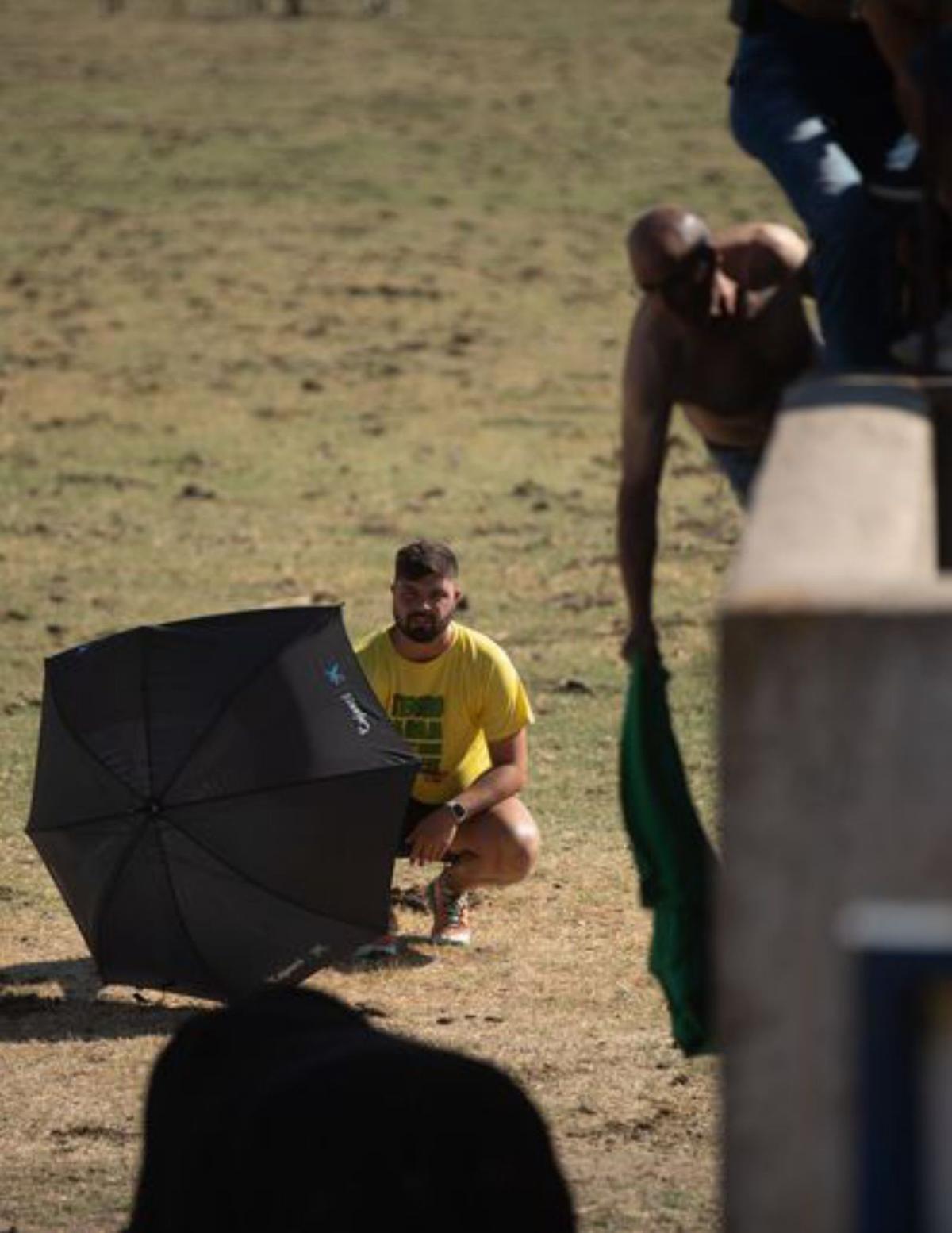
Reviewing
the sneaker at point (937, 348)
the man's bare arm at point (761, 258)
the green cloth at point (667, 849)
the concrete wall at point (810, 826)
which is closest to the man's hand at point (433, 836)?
the man's bare arm at point (761, 258)

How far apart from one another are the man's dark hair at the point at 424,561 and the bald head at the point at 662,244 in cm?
280

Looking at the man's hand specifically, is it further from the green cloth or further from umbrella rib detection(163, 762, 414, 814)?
the green cloth

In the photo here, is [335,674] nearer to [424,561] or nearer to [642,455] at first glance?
[424,561]

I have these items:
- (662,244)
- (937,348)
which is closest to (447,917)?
(662,244)

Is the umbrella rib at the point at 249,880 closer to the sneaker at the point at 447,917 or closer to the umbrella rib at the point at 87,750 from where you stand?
the umbrella rib at the point at 87,750

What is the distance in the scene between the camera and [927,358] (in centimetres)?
528

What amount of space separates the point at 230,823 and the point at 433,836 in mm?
696

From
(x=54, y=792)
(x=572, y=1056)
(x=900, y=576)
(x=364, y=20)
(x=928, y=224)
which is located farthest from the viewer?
(x=364, y=20)

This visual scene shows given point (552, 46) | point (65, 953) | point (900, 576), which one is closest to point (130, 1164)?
point (65, 953)

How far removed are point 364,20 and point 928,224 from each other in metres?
27.5

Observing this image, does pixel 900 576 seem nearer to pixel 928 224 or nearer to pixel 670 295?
pixel 928 224

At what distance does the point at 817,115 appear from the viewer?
22.1 feet

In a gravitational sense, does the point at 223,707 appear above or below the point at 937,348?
below

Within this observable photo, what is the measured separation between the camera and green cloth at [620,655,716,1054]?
605 cm
